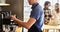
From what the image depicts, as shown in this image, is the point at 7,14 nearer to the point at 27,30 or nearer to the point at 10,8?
the point at 10,8

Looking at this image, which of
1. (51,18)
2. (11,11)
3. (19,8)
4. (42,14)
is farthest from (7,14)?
(51,18)

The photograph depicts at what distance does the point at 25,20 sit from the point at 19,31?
0.17 metres

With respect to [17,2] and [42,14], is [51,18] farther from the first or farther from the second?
[17,2]

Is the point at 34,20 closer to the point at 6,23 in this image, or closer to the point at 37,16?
the point at 37,16

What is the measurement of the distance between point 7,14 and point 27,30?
13.6 inches

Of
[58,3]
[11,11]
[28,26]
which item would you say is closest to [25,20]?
[28,26]

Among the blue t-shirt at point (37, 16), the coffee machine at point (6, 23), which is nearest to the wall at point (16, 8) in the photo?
the coffee machine at point (6, 23)

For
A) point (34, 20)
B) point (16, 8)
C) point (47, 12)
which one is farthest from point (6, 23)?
point (47, 12)

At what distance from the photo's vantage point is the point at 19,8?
5.88 feet

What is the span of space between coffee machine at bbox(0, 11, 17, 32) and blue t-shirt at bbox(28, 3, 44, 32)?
0.25 m

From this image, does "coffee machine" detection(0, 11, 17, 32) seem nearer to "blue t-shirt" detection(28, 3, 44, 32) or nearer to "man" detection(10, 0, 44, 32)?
"man" detection(10, 0, 44, 32)

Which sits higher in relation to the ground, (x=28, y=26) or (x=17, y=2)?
(x=17, y=2)

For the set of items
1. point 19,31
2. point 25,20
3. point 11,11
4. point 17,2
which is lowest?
point 19,31

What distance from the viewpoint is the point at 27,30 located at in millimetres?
1793
